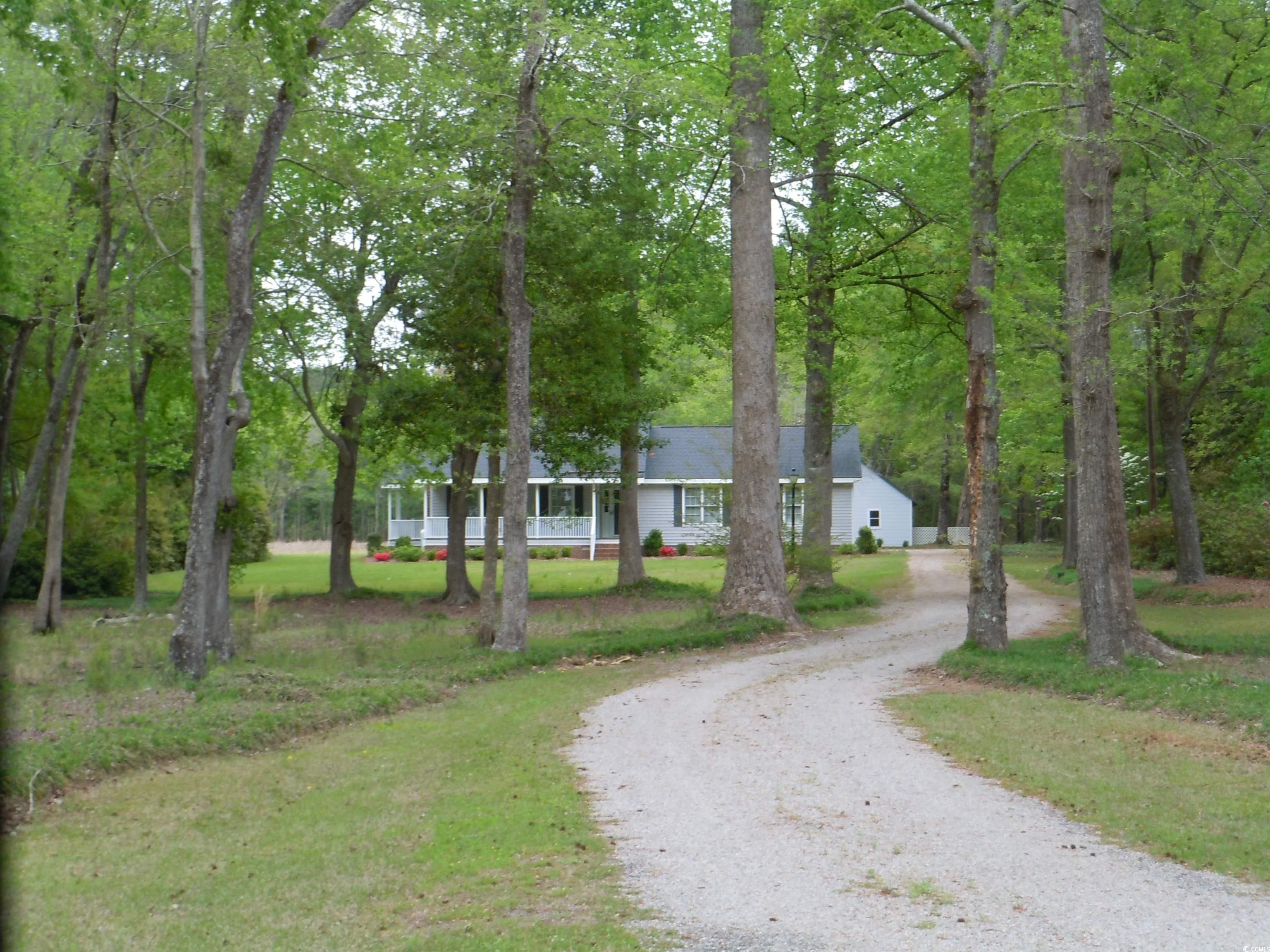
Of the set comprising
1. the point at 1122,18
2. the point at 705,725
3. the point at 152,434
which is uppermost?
the point at 1122,18

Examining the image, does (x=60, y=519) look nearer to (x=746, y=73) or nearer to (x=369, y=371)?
(x=369, y=371)

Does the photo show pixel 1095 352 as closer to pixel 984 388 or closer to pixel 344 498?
pixel 984 388

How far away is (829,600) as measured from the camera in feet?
78.9

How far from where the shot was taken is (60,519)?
65.9 feet

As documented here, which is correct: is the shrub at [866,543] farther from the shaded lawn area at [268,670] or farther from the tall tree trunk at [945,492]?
the shaded lawn area at [268,670]

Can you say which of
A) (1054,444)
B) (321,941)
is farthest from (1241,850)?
(1054,444)

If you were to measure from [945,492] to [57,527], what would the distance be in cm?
4610

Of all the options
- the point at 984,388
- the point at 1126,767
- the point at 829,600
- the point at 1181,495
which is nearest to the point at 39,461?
the point at 829,600

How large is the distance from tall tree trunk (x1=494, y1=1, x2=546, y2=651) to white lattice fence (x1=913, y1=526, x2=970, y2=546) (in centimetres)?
4660

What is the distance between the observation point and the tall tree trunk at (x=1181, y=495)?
81.9 feet

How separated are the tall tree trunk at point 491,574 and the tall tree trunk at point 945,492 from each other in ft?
121

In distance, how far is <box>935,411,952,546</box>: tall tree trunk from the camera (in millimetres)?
53750

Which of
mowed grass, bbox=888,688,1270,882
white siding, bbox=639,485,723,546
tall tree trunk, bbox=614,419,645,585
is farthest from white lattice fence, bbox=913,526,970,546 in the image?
mowed grass, bbox=888,688,1270,882

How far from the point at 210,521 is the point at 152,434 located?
16.5 m
